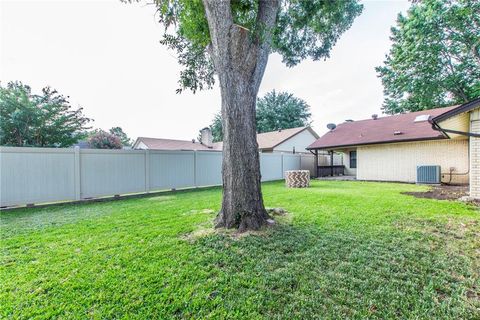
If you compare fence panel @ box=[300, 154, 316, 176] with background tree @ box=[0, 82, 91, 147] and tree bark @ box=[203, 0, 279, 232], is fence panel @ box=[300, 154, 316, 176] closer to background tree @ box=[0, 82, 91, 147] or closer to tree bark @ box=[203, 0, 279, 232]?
tree bark @ box=[203, 0, 279, 232]

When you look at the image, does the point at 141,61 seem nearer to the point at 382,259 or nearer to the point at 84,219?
the point at 84,219

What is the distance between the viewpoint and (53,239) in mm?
3506

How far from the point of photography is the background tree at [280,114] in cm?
3159

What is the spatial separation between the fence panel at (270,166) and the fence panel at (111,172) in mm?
7108

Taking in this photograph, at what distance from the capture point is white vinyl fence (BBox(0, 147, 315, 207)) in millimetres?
5879

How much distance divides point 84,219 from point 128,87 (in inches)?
340

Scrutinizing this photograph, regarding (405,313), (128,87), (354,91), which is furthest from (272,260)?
(354,91)

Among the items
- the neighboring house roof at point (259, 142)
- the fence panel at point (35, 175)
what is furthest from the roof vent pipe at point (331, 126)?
the fence panel at point (35, 175)

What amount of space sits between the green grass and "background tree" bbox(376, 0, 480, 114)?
13.8 metres

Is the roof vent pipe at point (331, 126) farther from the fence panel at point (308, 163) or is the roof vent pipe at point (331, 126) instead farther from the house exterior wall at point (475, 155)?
the house exterior wall at point (475, 155)

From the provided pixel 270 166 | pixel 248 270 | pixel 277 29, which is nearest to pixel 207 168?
pixel 270 166

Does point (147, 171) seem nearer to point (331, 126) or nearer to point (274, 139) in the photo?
point (274, 139)

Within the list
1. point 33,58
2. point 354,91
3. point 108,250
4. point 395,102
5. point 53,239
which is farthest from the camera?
point 395,102

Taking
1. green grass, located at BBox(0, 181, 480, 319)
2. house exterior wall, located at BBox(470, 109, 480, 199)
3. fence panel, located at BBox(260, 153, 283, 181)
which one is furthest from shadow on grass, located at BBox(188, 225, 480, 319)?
fence panel, located at BBox(260, 153, 283, 181)
